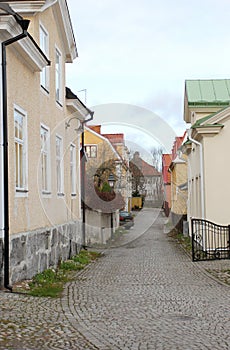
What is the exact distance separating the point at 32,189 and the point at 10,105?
7.97 feet

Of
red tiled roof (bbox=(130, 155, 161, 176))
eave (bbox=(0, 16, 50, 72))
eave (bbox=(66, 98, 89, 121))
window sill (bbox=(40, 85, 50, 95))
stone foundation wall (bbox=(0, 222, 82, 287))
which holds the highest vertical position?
eave (bbox=(0, 16, 50, 72))

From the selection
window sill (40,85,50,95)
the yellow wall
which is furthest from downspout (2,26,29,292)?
window sill (40,85,50,95)

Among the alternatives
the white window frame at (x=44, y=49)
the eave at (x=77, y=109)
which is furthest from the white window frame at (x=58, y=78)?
the white window frame at (x=44, y=49)

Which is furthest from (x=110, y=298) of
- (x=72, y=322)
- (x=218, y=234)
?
(x=218, y=234)

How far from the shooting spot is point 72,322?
8.23 meters

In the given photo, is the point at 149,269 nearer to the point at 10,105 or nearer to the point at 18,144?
the point at 18,144

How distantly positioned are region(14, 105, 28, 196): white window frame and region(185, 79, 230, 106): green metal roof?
497 inches

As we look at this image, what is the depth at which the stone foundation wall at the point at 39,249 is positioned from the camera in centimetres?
1131

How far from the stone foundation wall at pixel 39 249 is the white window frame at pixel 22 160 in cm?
97

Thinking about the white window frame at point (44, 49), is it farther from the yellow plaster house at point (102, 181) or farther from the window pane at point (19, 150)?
the yellow plaster house at point (102, 181)

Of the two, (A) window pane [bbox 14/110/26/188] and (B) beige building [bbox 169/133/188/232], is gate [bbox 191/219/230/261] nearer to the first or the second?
(A) window pane [bbox 14/110/26/188]

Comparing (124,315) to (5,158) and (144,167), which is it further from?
(144,167)

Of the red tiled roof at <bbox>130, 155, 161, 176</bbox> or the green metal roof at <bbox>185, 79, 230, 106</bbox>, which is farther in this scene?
the red tiled roof at <bbox>130, 155, 161, 176</bbox>

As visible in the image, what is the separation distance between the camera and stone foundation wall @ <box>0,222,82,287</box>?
11.3 m
